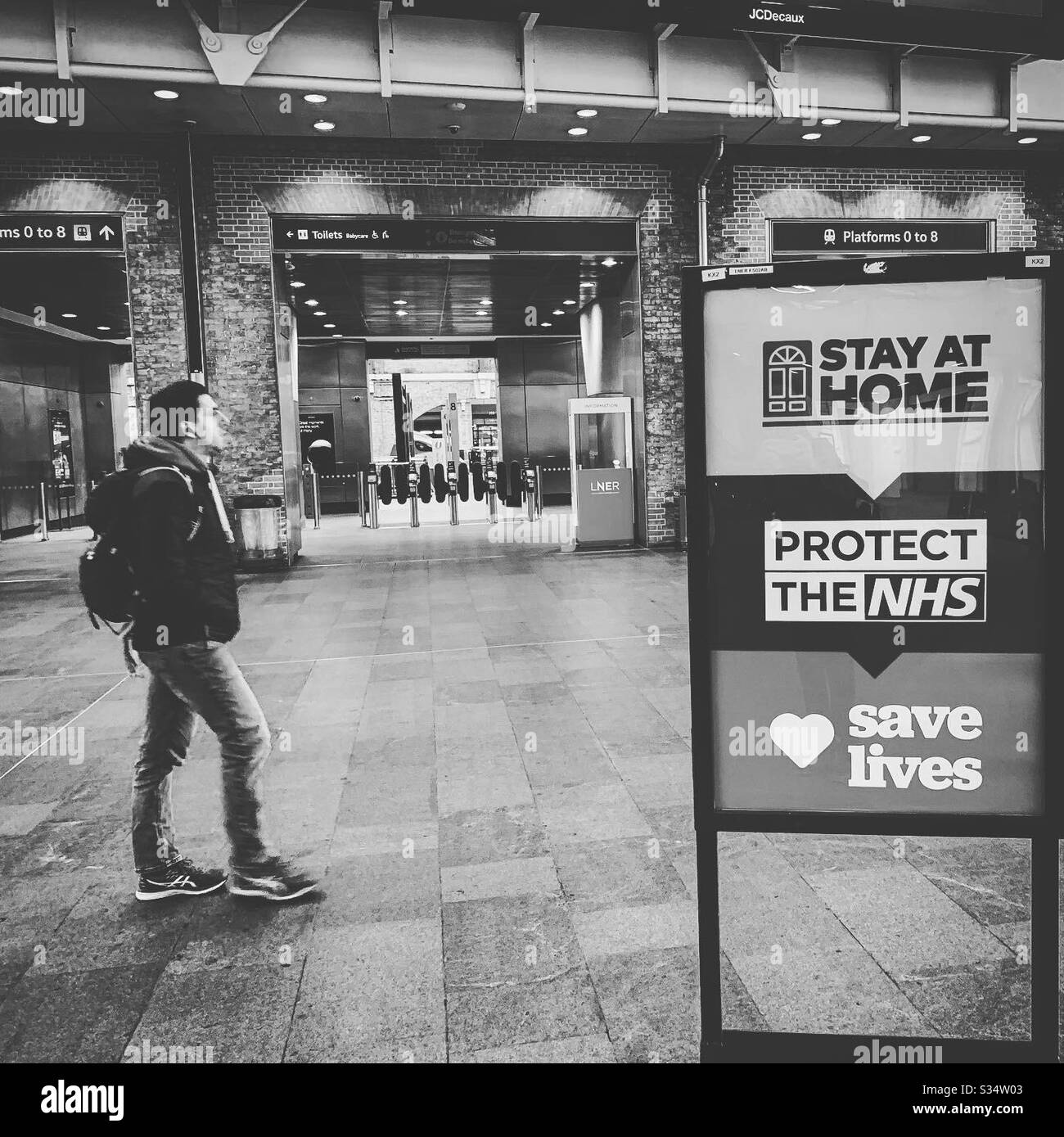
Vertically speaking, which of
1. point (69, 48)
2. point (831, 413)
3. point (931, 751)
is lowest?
point (931, 751)

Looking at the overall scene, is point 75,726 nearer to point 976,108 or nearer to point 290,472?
point 290,472

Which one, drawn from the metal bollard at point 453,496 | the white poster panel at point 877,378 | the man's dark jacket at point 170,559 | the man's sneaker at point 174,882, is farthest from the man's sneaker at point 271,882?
the metal bollard at point 453,496

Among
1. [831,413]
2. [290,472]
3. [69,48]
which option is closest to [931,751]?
[831,413]

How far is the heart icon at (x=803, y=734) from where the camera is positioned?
7.23ft

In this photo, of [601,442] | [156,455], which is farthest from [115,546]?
[601,442]

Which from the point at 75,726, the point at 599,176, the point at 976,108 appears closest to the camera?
the point at 75,726

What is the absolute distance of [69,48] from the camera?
9.44 metres

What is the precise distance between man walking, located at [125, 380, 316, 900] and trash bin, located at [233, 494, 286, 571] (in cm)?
886

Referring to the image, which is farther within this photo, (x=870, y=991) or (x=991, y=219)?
(x=991, y=219)

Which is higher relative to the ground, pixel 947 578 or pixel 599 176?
pixel 599 176

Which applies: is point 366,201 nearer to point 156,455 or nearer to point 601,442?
point 601,442

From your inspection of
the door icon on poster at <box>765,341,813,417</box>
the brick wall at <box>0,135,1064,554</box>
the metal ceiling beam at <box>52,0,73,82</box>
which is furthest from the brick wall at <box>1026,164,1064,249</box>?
the door icon on poster at <box>765,341,813,417</box>

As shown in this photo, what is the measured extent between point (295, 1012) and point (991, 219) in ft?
48.2

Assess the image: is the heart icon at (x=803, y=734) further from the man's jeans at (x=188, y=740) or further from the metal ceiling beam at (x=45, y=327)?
the metal ceiling beam at (x=45, y=327)
